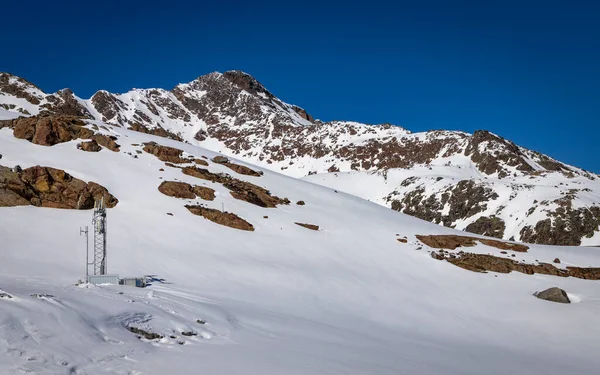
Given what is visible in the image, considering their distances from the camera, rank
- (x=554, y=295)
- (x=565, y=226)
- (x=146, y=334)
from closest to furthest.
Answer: (x=146, y=334) < (x=554, y=295) < (x=565, y=226)

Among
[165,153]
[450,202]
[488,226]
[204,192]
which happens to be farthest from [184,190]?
[450,202]

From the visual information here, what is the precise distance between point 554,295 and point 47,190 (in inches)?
1328

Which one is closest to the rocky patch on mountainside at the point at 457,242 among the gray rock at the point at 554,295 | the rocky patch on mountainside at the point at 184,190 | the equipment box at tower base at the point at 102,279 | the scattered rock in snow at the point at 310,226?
the scattered rock in snow at the point at 310,226

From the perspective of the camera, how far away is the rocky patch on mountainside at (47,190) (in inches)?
1118

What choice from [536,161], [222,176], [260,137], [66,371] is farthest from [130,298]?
[260,137]

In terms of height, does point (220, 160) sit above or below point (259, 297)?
above

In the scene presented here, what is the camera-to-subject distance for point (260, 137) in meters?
147

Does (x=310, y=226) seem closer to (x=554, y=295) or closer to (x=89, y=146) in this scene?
(x=554, y=295)

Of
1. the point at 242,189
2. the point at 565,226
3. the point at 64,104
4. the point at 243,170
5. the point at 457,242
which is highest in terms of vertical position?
the point at 64,104

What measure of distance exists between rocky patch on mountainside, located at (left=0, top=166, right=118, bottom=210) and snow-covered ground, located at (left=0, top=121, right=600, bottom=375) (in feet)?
2.95

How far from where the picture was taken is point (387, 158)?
375 ft

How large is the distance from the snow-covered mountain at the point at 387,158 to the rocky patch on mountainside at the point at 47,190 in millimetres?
35206

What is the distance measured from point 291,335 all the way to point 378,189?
7229cm

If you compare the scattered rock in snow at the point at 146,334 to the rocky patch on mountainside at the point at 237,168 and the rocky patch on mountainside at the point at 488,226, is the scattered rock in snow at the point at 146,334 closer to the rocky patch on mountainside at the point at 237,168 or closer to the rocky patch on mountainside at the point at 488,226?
the rocky patch on mountainside at the point at 237,168
